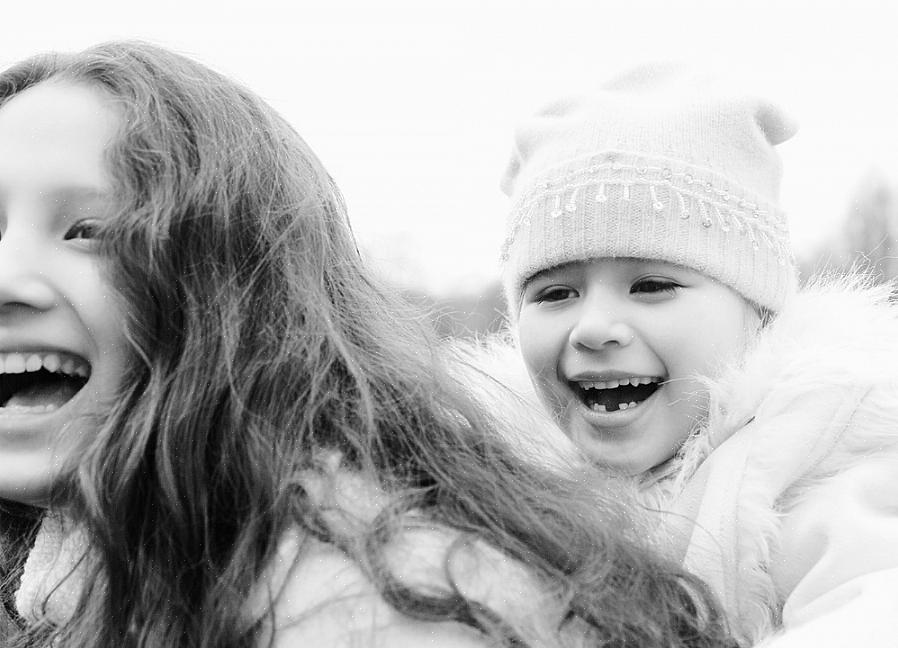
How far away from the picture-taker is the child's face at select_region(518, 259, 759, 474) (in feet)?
7.29

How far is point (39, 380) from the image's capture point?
1.70m

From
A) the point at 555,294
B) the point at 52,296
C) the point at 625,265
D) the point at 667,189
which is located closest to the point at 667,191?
the point at 667,189

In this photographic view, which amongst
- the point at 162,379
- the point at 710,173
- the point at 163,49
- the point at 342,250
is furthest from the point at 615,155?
the point at 162,379

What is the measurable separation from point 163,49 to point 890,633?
60.4 inches

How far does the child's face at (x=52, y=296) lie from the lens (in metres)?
1.54

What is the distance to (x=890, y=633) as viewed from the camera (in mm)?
1434

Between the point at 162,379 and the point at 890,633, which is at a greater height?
the point at 162,379

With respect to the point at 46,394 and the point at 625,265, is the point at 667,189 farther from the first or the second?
the point at 46,394

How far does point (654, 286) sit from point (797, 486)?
0.62m

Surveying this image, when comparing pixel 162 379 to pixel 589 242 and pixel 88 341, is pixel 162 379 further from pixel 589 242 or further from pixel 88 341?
pixel 589 242

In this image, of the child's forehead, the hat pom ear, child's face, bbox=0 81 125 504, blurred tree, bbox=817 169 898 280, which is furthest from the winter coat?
blurred tree, bbox=817 169 898 280

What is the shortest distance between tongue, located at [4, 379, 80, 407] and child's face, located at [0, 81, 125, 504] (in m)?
0.03

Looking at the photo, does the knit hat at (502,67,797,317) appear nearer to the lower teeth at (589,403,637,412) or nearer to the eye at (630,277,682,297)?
the eye at (630,277,682,297)

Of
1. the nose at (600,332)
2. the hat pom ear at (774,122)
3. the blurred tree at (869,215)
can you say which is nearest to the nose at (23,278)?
the nose at (600,332)
